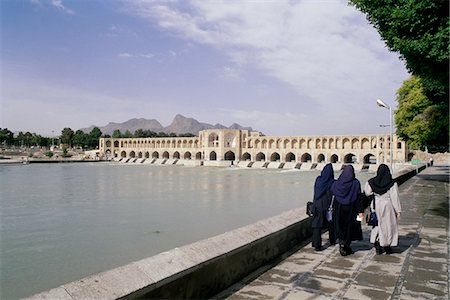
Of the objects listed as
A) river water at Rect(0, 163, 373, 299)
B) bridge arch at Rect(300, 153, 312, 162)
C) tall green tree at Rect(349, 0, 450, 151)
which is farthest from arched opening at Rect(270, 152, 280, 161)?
tall green tree at Rect(349, 0, 450, 151)

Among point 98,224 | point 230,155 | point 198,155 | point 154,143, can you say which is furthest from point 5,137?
point 98,224

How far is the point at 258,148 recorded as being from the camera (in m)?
66.9

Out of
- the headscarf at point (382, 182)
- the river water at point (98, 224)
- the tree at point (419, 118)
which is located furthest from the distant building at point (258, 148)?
the headscarf at point (382, 182)

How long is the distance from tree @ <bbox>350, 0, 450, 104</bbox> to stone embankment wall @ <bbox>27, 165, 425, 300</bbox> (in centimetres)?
438

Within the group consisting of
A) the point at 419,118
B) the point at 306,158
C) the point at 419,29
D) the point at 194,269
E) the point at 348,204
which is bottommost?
the point at 306,158

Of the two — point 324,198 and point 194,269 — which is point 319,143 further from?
point 194,269

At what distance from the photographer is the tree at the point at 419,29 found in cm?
621

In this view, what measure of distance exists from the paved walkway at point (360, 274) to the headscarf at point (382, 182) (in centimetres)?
80

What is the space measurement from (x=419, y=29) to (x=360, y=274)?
16.8 ft

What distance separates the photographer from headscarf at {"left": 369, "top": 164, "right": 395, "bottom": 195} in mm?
4707

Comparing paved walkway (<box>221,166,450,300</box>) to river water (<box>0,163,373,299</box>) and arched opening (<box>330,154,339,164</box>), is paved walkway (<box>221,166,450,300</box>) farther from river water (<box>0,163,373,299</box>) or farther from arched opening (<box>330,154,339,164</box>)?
arched opening (<box>330,154,339,164</box>)

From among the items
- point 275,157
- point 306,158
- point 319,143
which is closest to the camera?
point 319,143

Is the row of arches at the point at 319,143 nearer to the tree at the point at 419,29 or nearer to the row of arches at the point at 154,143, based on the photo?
the row of arches at the point at 154,143

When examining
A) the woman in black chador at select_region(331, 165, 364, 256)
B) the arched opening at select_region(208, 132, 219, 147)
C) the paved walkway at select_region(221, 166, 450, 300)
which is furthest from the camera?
the arched opening at select_region(208, 132, 219, 147)
